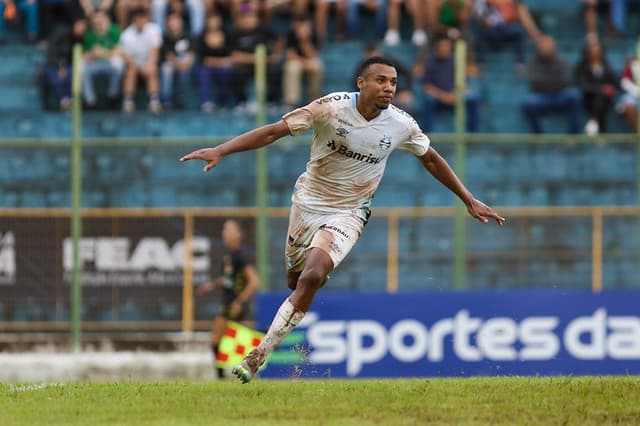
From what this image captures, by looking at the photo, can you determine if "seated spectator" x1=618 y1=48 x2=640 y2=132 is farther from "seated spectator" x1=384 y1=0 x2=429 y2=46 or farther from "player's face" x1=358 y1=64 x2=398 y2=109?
"player's face" x1=358 y1=64 x2=398 y2=109

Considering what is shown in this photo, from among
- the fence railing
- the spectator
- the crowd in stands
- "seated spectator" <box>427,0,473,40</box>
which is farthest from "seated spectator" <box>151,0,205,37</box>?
"seated spectator" <box>427,0,473,40</box>

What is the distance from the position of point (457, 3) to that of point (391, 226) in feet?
13.9

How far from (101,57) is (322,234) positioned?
945 centimetres

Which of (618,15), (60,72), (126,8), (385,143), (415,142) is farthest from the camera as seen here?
(618,15)

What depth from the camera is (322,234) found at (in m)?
11.9

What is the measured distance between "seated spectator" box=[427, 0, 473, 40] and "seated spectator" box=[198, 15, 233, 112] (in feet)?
11.0

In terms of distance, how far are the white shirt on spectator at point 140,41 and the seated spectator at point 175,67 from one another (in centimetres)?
20

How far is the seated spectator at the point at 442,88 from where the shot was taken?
20.1 metres

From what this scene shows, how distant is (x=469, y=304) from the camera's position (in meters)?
19.5

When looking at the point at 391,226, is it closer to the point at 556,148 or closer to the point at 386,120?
the point at 556,148

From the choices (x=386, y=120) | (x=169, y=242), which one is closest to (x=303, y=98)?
(x=169, y=242)

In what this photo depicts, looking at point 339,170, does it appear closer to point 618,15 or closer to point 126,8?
point 126,8

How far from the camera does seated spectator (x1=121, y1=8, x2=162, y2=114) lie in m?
21.0

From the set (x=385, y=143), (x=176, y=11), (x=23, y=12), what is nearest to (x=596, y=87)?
(x=176, y=11)
